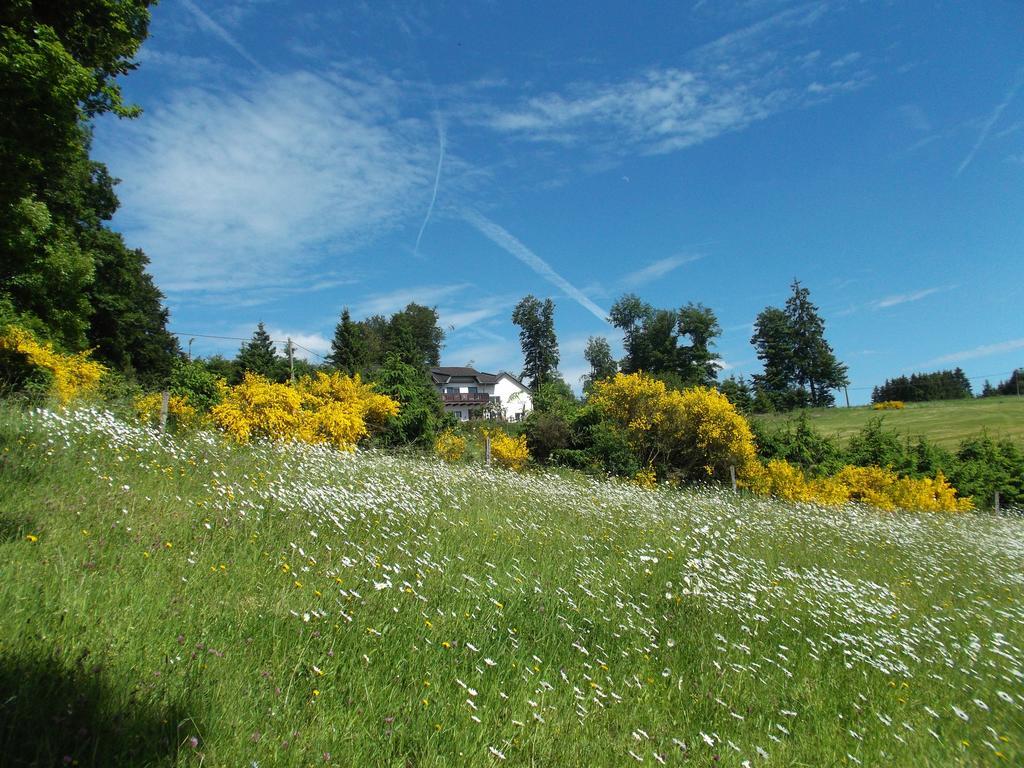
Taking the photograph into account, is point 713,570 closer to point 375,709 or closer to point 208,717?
point 375,709

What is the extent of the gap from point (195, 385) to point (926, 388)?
297 ft

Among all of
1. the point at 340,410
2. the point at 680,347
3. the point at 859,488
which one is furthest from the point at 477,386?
the point at 340,410

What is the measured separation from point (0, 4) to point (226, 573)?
694 cm

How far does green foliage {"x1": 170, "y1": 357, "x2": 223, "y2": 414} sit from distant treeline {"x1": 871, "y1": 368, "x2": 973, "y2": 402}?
268 feet

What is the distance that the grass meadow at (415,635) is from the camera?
7.91ft

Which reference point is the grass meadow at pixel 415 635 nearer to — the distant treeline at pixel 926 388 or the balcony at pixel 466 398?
the balcony at pixel 466 398

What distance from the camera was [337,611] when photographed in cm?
355

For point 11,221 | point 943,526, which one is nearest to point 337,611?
point 11,221

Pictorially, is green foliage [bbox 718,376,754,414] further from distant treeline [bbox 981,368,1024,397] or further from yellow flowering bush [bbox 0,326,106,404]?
distant treeline [bbox 981,368,1024,397]

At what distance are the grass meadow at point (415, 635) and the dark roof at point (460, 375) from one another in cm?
7108

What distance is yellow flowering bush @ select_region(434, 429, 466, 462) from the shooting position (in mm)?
17531

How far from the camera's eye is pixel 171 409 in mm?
14078

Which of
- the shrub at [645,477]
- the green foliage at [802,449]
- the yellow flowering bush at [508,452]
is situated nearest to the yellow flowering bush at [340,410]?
the yellow flowering bush at [508,452]

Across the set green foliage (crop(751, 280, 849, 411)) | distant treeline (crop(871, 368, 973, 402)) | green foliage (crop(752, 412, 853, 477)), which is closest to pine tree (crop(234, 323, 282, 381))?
green foliage (crop(752, 412, 853, 477))
